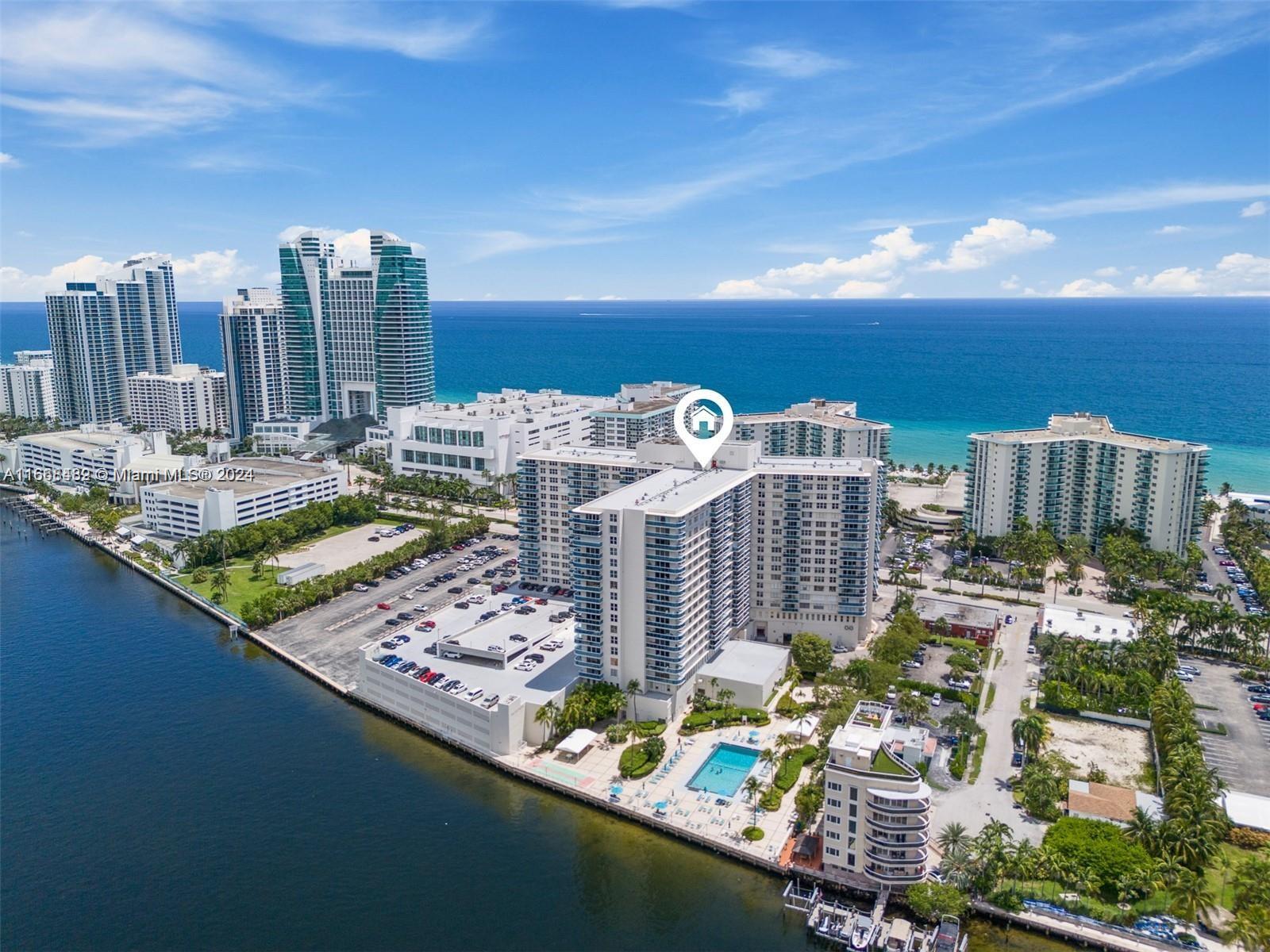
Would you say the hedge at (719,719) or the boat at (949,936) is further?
the hedge at (719,719)

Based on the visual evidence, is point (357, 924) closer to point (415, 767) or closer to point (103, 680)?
point (415, 767)

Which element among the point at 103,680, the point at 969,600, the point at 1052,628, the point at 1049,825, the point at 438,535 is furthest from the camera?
the point at 438,535

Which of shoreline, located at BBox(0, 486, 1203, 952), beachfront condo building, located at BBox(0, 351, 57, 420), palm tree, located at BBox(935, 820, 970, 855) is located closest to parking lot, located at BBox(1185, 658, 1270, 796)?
shoreline, located at BBox(0, 486, 1203, 952)

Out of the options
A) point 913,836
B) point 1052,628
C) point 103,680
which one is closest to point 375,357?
point 103,680

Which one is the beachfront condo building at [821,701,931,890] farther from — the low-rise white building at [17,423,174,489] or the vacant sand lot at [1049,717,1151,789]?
the low-rise white building at [17,423,174,489]

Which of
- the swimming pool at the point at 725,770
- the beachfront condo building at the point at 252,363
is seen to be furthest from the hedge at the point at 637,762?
the beachfront condo building at the point at 252,363

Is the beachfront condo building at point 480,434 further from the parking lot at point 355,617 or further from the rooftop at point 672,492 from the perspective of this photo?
the rooftop at point 672,492
